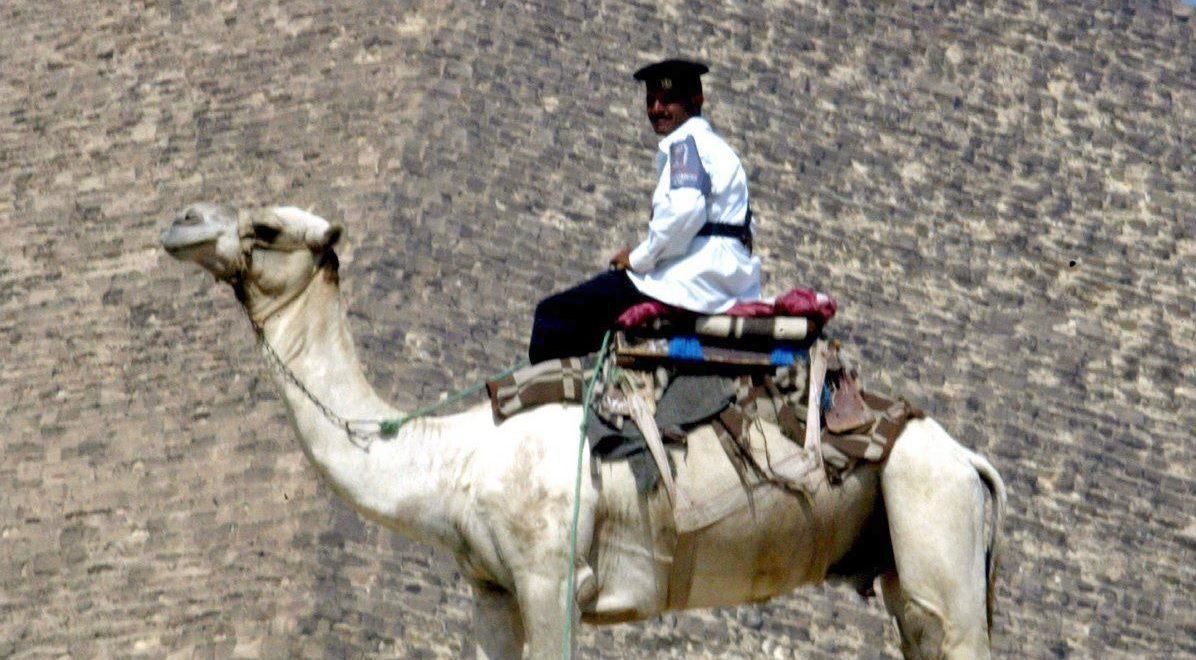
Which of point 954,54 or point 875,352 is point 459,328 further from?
point 954,54

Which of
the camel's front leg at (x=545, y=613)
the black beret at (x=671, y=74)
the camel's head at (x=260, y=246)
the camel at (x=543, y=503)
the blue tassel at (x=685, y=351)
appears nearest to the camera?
the camel's front leg at (x=545, y=613)

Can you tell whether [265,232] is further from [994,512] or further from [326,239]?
[994,512]

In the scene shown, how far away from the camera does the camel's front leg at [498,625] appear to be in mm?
12609

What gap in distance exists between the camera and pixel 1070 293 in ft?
104

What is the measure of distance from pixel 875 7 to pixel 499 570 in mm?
19929

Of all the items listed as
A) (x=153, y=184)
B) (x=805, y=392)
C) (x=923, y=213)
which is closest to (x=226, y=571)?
(x=153, y=184)

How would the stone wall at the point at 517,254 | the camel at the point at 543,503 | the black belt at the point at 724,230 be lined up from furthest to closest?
1. the stone wall at the point at 517,254
2. the black belt at the point at 724,230
3. the camel at the point at 543,503

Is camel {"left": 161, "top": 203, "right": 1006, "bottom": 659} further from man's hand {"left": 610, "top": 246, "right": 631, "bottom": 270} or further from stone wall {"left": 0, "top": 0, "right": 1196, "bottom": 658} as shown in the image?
stone wall {"left": 0, "top": 0, "right": 1196, "bottom": 658}

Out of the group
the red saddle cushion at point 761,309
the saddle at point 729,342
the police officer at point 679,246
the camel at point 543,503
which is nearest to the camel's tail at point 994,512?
the camel at point 543,503

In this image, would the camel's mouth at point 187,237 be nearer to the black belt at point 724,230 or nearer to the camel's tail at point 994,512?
the black belt at point 724,230

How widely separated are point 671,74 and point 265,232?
4.69 ft

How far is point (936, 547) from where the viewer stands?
12633 mm

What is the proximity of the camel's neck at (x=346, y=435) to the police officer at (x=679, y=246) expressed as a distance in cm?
68

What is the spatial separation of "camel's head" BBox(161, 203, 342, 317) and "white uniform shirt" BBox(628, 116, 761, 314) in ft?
3.30
